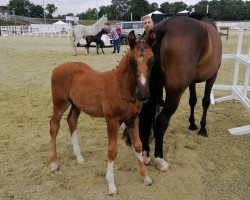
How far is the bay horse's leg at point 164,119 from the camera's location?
3.44 meters

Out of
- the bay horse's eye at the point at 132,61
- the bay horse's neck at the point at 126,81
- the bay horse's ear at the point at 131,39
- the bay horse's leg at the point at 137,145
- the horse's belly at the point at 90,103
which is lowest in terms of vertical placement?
the bay horse's leg at the point at 137,145

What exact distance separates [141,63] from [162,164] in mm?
1501

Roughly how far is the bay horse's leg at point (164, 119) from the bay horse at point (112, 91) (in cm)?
38

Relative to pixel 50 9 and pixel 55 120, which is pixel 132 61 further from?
pixel 50 9

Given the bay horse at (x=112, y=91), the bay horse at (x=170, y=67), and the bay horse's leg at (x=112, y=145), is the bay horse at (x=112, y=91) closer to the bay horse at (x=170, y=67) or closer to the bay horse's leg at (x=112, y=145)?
the bay horse's leg at (x=112, y=145)

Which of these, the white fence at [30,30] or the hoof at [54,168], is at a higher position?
the white fence at [30,30]

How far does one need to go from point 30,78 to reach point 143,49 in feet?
23.3

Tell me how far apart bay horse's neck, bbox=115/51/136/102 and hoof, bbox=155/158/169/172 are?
104 centimetres

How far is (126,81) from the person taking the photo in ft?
9.45

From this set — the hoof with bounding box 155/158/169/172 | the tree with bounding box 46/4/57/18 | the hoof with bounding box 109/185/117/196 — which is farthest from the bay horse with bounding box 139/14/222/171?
the tree with bounding box 46/4/57/18

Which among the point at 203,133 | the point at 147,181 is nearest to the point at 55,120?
the point at 147,181

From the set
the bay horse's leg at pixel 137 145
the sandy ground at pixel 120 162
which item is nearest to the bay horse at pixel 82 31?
the sandy ground at pixel 120 162

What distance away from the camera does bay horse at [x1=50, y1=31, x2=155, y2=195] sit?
2576mm

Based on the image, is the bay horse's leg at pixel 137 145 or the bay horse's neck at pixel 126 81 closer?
the bay horse's neck at pixel 126 81
